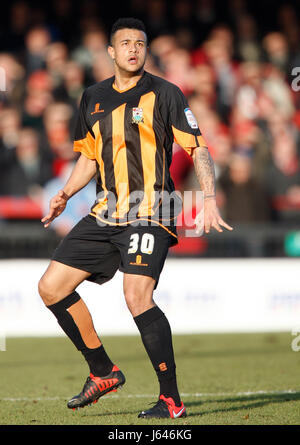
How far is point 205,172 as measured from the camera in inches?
216

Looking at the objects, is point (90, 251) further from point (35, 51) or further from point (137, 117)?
point (35, 51)

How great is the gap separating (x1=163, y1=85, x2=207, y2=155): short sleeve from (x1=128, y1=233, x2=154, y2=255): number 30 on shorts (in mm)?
615

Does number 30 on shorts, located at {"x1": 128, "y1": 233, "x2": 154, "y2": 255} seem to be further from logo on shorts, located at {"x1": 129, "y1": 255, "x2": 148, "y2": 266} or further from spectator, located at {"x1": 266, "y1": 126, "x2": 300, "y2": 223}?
spectator, located at {"x1": 266, "y1": 126, "x2": 300, "y2": 223}

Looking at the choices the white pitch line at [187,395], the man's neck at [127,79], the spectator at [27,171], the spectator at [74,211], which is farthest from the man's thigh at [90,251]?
the spectator at [27,171]

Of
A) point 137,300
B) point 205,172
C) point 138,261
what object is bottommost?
point 137,300

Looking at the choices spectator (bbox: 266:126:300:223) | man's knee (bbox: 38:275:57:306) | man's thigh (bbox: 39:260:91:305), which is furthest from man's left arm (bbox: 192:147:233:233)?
spectator (bbox: 266:126:300:223)

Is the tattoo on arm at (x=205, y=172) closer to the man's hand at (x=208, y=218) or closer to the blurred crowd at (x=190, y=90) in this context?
the man's hand at (x=208, y=218)

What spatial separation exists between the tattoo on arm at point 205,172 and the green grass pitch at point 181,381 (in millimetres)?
1469

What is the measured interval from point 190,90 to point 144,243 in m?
8.34

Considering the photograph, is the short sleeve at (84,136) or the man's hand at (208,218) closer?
the man's hand at (208,218)

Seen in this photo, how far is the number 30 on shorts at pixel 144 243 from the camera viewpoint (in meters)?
5.55

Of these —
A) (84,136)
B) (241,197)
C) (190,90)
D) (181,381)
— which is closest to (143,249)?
(84,136)

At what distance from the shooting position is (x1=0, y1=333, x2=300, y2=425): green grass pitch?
19.0 feet

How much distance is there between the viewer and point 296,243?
11492mm
